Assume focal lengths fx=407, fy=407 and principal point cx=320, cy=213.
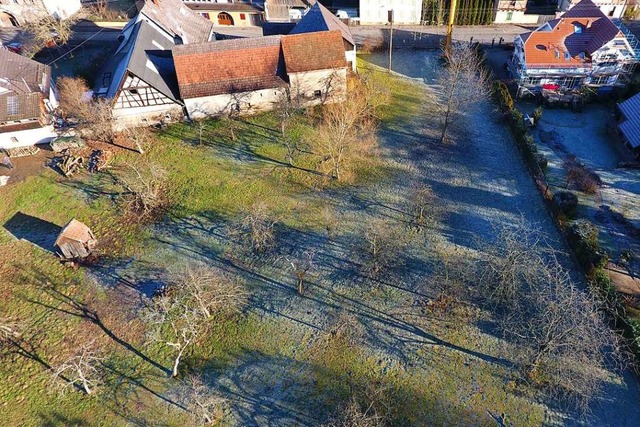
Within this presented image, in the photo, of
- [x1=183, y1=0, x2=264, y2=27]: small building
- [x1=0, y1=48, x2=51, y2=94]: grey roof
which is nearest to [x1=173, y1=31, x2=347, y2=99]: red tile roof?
[x1=0, y1=48, x2=51, y2=94]: grey roof

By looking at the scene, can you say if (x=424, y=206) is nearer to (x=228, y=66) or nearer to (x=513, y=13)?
(x=228, y=66)

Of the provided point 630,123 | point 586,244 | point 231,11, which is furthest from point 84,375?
point 231,11

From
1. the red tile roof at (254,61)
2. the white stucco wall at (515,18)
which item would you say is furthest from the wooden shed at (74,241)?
the white stucco wall at (515,18)

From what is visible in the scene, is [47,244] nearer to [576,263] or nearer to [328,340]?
[328,340]

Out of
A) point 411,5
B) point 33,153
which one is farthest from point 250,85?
point 411,5

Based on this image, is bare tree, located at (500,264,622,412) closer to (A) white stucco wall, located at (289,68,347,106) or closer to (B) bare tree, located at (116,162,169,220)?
(B) bare tree, located at (116,162,169,220)
